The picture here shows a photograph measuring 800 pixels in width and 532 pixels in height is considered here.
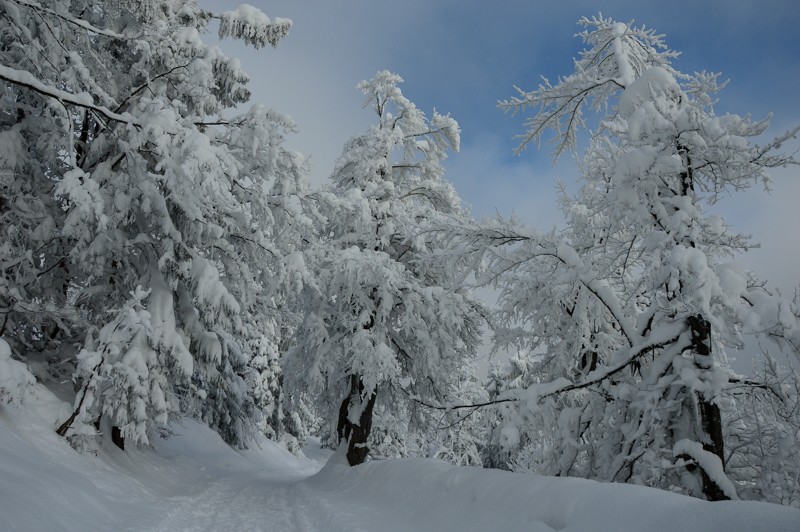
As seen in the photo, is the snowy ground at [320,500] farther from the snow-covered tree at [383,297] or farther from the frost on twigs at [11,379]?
the snow-covered tree at [383,297]

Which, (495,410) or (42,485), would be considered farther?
(495,410)

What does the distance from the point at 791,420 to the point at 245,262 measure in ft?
30.5

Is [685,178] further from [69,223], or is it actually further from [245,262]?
[69,223]

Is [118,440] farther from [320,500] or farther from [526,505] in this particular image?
[526,505]

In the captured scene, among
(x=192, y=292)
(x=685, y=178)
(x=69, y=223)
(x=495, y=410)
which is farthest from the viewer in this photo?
(x=192, y=292)

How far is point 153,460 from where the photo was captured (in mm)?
11328

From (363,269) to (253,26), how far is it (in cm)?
591

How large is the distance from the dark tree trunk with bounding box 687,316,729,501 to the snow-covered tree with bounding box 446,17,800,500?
0.04 feet

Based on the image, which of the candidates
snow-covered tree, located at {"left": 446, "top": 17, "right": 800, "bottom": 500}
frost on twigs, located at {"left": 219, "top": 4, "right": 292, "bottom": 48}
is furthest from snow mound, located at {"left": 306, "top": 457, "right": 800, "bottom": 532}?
frost on twigs, located at {"left": 219, "top": 4, "right": 292, "bottom": 48}

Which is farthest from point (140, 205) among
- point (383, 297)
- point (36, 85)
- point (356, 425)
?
point (356, 425)

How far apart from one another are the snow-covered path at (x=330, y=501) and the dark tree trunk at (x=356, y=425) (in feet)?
4.11

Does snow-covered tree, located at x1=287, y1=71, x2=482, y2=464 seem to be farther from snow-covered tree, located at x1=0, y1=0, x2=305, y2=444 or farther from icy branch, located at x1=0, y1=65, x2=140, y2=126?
icy branch, located at x1=0, y1=65, x2=140, y2=126

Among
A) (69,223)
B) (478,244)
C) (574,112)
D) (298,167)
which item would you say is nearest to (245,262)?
(298,167)

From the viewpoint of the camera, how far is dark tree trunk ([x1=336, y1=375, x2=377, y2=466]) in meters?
13.0
